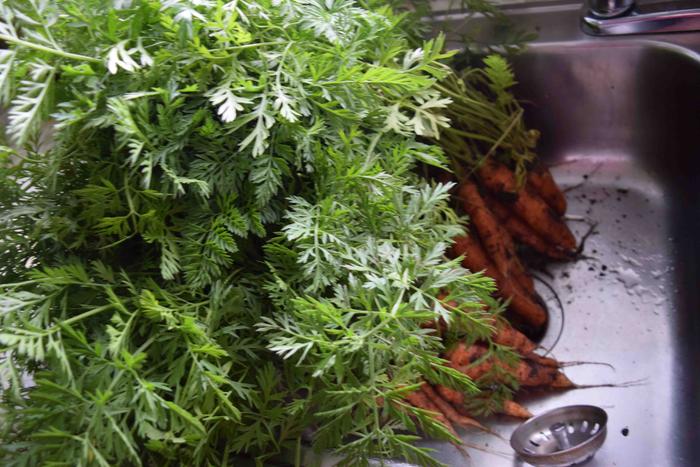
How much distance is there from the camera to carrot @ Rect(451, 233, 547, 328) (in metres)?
1.11

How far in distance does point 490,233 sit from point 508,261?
0.06 m

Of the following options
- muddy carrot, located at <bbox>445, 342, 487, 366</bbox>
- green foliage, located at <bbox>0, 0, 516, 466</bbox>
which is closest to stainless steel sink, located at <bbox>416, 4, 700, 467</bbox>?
muddy carrot, located at <bbox>445, 342, 487, 366</bbox>

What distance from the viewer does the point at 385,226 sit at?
0.78 meters

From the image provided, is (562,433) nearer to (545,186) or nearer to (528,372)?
(528,372)

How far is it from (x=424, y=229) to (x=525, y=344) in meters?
0.38

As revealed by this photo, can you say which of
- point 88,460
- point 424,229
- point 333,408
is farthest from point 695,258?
point 88,460

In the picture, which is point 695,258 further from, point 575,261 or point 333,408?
point 333,408

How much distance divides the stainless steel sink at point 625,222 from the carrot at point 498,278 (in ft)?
0.20

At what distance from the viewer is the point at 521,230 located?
121cm

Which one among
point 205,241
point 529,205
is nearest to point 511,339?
point 529,205

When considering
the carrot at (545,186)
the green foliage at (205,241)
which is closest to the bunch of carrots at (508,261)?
the carrot at (545,186)

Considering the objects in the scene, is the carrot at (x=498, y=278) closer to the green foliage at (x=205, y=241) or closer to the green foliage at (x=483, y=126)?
the green foliage at (x=483, y=126)

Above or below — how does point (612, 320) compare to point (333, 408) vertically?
below

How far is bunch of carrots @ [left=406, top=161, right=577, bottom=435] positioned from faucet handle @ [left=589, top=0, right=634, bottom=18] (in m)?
0.30
